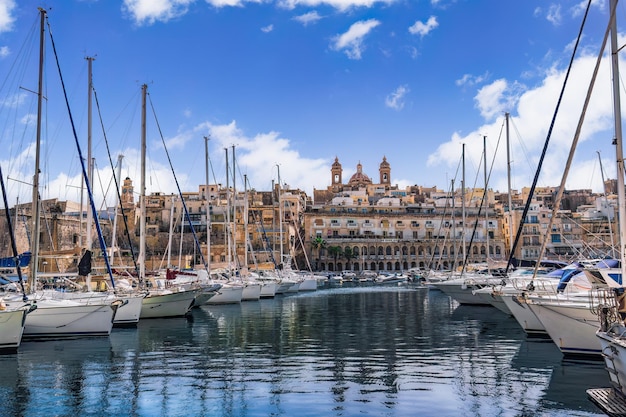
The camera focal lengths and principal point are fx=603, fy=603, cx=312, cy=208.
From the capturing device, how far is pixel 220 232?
88125 mm

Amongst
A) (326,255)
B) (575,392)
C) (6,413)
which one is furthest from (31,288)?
(326,255)

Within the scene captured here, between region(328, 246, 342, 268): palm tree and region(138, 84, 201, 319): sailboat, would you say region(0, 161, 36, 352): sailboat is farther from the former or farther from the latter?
region(328, 246, 342, 268): palm tree

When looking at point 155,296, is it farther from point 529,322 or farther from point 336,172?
point 336,172

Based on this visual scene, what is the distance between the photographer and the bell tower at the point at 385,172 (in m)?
139

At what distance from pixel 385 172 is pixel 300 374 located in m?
125

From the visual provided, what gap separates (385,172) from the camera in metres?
139

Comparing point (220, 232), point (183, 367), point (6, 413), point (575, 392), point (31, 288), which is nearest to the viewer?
point (6, 413)

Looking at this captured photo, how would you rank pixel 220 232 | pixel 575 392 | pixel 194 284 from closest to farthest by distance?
pixel 575 392 < pixel 194 284 < pixel 220 232

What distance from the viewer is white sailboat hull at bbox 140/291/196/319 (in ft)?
99.0

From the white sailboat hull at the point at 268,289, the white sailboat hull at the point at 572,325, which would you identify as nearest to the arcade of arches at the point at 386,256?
the white sailboat hull at the point at 268,289

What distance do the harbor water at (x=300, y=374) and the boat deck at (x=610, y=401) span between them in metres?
0.60

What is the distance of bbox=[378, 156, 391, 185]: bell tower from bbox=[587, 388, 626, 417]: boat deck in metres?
128

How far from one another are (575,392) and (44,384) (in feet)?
41.1

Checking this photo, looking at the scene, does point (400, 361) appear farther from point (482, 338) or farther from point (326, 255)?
point (326, 255)
